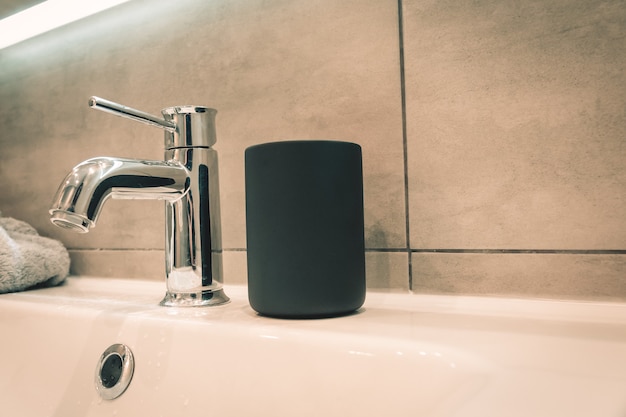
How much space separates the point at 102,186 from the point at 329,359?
23 cm

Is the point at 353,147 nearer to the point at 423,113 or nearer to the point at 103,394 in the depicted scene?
the point at 423,113

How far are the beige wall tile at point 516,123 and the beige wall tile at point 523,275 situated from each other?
0.04ft

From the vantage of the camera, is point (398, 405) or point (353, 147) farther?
point (353, 147)

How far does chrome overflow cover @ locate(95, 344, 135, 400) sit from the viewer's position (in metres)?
0.42

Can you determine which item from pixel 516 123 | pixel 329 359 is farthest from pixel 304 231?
pixel 516 123

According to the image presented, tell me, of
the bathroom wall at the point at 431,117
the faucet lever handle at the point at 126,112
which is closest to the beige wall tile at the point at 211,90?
the bathroom wall at the point at 431,117

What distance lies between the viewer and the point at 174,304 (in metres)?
0.49

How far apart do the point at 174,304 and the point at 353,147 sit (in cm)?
24

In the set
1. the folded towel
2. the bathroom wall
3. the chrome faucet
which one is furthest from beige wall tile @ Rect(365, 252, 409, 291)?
the folded towel

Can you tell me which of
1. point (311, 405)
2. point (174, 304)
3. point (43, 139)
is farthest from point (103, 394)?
point (43, 139)

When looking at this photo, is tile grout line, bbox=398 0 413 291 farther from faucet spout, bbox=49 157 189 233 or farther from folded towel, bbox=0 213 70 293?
folded towel, bbox=0 213 70 293

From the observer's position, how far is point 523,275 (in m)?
0.43

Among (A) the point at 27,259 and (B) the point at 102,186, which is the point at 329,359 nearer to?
(B) the point at 102,186

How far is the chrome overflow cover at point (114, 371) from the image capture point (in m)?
0.42
